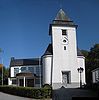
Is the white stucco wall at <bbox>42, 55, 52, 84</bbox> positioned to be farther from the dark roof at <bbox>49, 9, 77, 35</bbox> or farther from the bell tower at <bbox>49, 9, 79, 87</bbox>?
the dark roof at <bbox>49, 9, 77, 35</bbox>

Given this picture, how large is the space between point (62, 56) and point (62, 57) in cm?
21

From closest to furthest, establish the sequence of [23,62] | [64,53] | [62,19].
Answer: [64,53], [62,19], [23,62]

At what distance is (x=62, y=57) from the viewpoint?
47.8m

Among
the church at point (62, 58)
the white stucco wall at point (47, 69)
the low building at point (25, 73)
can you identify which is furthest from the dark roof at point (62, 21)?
the low building at point (25, 73)

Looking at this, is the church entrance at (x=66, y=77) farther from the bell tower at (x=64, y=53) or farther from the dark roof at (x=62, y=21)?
the dark roof at (x=62, y=21)

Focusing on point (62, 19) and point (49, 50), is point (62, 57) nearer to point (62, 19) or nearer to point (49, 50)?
point (49, 50)

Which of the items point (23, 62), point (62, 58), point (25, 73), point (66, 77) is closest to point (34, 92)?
point (62, 58)

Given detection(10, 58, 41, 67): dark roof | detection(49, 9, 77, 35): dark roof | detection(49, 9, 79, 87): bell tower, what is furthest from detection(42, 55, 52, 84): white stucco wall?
detection(10, 58, 41, 67): dark roof

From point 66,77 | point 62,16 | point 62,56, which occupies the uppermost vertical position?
point 62,16

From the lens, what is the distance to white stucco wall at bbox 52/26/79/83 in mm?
47375

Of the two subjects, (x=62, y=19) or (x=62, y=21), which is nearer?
(x=62, y=21)

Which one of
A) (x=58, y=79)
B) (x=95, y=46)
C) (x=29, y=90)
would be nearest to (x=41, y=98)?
(x=29, y=90)

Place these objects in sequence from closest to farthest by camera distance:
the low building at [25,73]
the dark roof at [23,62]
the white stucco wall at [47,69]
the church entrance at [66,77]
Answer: the white stucco wall at [47,69], the church entrance at [66,77], the low building at [25,73], the dark roof at [23,62]

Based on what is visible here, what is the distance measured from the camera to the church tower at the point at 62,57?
4734 centimetres
